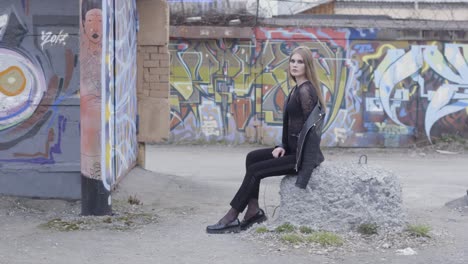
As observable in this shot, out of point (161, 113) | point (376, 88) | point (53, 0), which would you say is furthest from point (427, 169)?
point (53, 0)

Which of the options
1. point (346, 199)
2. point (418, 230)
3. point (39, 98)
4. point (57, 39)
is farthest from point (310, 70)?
point (39, 98)

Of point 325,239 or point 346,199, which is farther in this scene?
point 346,199

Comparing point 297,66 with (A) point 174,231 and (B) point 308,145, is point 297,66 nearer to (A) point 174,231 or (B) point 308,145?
(B) point 308,145

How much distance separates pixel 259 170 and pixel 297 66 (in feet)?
3.40

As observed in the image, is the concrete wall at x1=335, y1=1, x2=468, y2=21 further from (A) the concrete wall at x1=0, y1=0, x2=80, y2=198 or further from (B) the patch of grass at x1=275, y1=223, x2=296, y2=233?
(B) the patch of grass at x1=275, y1=223, x2=296, y2=233

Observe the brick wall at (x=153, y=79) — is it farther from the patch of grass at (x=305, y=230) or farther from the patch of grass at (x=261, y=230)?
the patch of grass at (x=305, y=230)

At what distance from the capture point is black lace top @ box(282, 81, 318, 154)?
693 cm

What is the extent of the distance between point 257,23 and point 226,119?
225 cm

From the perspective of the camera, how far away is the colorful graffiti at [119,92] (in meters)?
7.65

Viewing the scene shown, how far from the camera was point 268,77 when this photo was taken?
659 inches

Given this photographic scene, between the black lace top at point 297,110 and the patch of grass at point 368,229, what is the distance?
3.06 ft

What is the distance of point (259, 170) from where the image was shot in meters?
6.97

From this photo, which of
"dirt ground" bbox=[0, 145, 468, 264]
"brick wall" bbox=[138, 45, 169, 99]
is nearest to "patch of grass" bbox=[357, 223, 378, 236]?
"dirt ground" bbox=[0, 145, 468, 264]

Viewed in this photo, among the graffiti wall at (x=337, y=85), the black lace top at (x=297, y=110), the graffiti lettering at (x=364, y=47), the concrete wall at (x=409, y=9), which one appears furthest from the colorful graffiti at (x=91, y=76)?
the concrete wall at (x=409, y=9)
